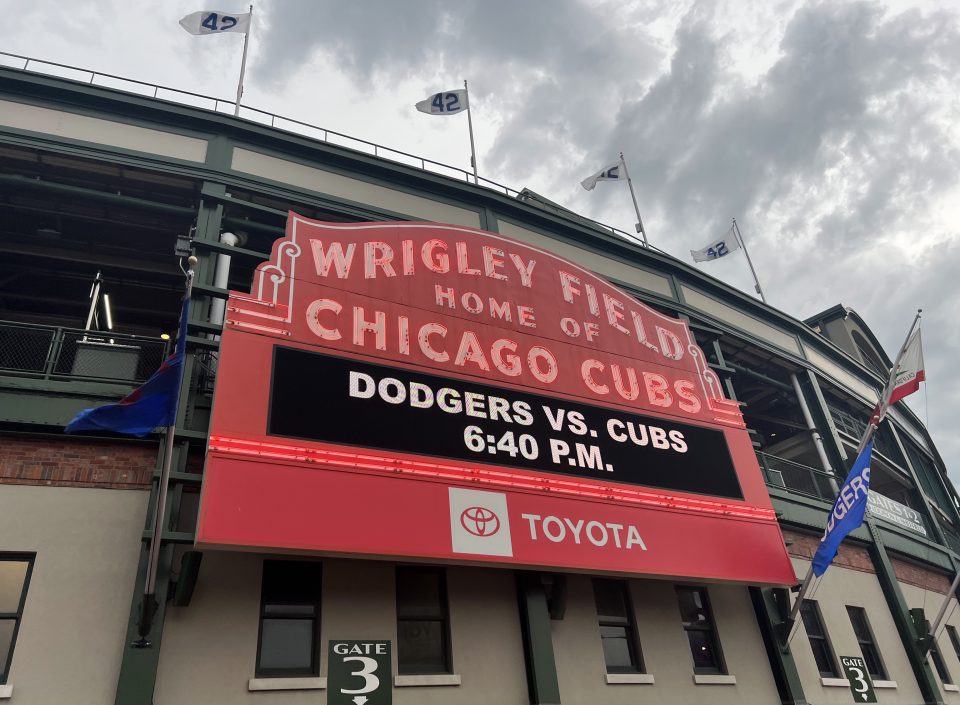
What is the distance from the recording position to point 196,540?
796 centimetres

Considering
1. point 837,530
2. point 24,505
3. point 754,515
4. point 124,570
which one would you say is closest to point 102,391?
point 24,505

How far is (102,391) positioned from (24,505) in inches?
70.9

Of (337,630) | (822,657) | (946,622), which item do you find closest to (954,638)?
→ (946,622)

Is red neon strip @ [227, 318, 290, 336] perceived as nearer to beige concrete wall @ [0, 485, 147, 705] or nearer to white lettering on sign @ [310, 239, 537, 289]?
white lettering on sign @ [310, 239, 537, 289]

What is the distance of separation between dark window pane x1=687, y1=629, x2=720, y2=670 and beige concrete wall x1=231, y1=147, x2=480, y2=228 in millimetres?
9074

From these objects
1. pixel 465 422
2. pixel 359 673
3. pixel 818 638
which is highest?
pixel 465 422

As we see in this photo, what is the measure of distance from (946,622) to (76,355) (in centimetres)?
2035

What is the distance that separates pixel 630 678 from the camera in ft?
36.6

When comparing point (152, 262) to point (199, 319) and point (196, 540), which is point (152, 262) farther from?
point (196, 540)

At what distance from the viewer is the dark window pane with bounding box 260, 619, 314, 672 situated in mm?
9133

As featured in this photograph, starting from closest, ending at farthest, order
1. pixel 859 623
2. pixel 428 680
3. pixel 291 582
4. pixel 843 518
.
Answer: pixel 428 680, pixel 291 582, pixel 843 518, pixel 859 623

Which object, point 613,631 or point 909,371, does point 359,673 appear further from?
point 909,371

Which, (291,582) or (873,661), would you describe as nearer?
(291,582)

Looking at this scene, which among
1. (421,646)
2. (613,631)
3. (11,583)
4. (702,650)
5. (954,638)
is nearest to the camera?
(11,583)
